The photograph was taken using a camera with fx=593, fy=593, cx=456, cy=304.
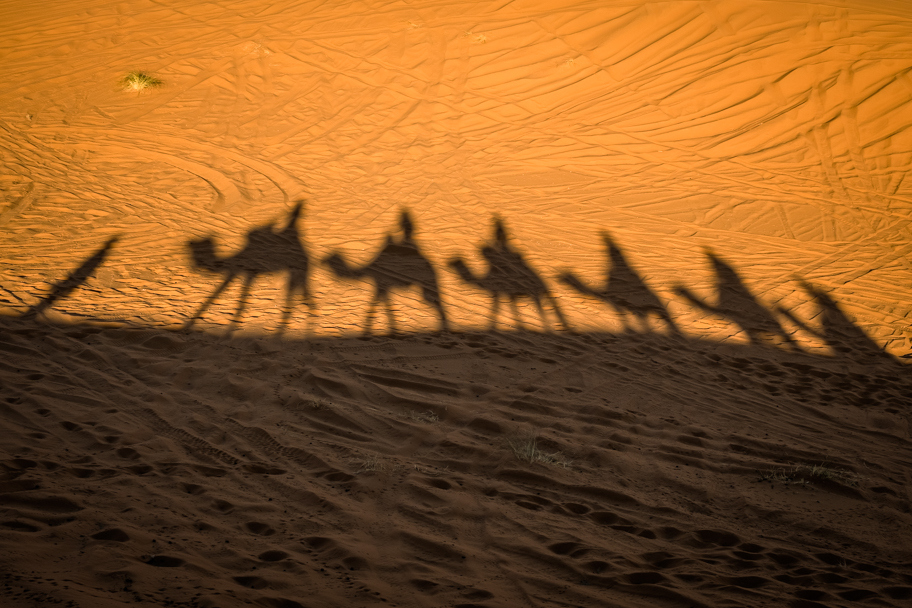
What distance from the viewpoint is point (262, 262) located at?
6293 mm

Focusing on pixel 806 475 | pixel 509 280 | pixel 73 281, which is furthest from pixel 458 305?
pixel 73 281

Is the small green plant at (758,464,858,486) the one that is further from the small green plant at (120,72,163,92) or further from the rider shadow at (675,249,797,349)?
the small green plant at (120,72,163,92)

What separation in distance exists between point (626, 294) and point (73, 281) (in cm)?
542

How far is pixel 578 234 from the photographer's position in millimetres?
7598

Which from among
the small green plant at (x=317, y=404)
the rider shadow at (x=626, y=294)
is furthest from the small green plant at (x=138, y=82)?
the small green plant at (x=317, y=404)

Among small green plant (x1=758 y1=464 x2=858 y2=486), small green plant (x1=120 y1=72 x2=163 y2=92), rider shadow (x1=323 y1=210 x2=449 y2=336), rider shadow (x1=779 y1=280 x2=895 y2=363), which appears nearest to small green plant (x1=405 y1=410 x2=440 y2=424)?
rider shadow (x1=323 y1=210 x2=449 y2=336)

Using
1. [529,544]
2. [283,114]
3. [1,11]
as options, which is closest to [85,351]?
[529,544]

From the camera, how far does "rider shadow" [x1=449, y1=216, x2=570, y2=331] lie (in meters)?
5.89

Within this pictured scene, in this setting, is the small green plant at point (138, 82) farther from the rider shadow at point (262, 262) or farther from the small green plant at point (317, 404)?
the small green plant at point (317, 404)

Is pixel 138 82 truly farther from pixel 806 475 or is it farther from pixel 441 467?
pixel 806 475

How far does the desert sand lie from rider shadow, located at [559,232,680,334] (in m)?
0.07

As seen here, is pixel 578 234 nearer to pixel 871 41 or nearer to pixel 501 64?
pixel 501 64

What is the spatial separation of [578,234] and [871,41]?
791cm

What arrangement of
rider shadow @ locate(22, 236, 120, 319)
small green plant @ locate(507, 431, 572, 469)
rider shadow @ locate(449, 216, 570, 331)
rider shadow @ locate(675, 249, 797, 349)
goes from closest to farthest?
1. small green plant @ locate(507, 431, 572, 469)
2. rider shadow @ locate(22, 236, 120, 319)
3. rider shadow @ locate(675, 249, 797, 349)
4. rider shadow @ locate(449, 216, 570, 331)
